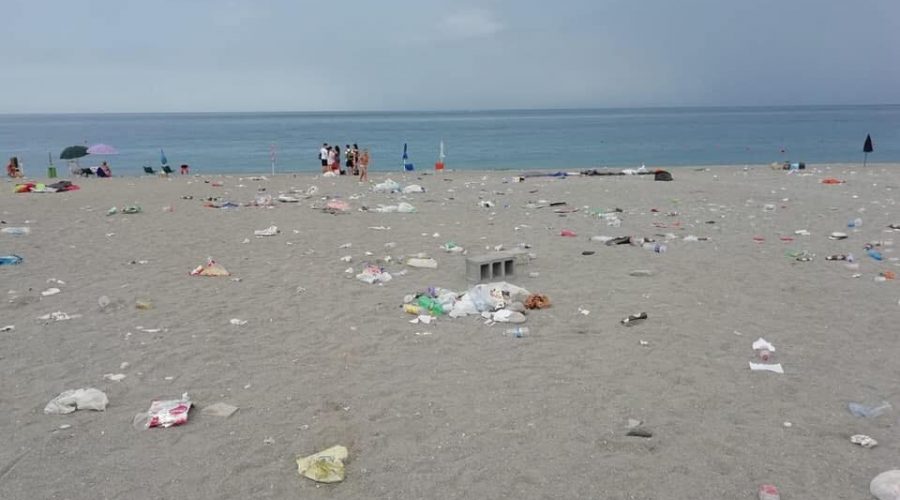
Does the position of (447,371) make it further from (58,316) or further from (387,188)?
(387,188)

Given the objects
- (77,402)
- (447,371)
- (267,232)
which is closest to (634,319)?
(447,371)

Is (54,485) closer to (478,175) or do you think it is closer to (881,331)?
(881,331)

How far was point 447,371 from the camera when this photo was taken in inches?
215

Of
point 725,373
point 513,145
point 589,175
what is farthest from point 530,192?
point 513,145

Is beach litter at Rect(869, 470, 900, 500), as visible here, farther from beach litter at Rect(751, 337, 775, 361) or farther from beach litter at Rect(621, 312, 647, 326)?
beach litter at Rect(621, 312, 647, 326)

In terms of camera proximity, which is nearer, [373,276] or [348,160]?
[373,276]

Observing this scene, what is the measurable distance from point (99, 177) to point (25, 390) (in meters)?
21.4

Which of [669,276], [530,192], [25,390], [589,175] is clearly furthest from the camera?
[589,175]

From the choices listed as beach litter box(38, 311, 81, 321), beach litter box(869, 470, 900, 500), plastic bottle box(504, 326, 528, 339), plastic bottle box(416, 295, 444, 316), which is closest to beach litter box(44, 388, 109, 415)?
beach litter box(38, 311, 81, 321)

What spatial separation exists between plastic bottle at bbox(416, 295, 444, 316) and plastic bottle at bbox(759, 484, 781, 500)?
3769 millimetres

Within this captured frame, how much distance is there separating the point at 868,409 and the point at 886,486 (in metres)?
1.20

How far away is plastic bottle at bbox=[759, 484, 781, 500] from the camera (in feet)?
11.9

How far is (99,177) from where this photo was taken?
2397cm

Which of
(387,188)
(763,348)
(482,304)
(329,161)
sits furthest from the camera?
(329,161)
